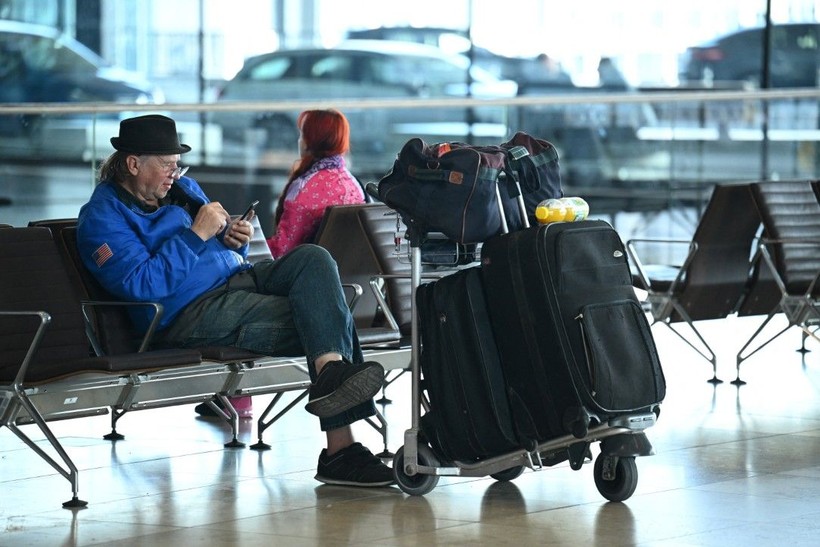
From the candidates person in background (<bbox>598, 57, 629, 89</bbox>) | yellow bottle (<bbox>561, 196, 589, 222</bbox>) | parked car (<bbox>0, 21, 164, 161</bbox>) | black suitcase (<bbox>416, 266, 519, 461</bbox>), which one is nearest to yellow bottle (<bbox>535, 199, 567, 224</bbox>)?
yellow bottle (<bbox>561, 196, 589, 222</bbox>)

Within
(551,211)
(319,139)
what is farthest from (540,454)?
(319,139)

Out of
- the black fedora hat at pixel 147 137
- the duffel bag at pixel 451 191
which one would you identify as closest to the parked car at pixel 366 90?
the black fedora hat at pixel 147 137

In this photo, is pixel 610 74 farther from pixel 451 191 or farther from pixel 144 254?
pixel 451 191

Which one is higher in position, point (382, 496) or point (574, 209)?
point (574, 209)

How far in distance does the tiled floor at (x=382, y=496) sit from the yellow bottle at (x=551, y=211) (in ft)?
2.48

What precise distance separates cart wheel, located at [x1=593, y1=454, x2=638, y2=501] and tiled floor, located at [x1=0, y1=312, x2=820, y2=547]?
0.18 feet

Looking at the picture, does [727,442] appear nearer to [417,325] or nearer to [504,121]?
[417,325]

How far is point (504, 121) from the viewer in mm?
10188

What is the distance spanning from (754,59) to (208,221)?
899 centimetres

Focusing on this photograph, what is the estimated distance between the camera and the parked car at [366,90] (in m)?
11.5

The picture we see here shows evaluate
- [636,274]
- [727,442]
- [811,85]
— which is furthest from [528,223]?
[811,85]

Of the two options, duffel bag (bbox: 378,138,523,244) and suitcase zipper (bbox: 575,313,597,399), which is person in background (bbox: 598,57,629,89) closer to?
duffel bag (bbox: 378,138,523,244)

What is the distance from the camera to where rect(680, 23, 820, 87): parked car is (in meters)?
12.8

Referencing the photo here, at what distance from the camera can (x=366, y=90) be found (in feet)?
44.4
